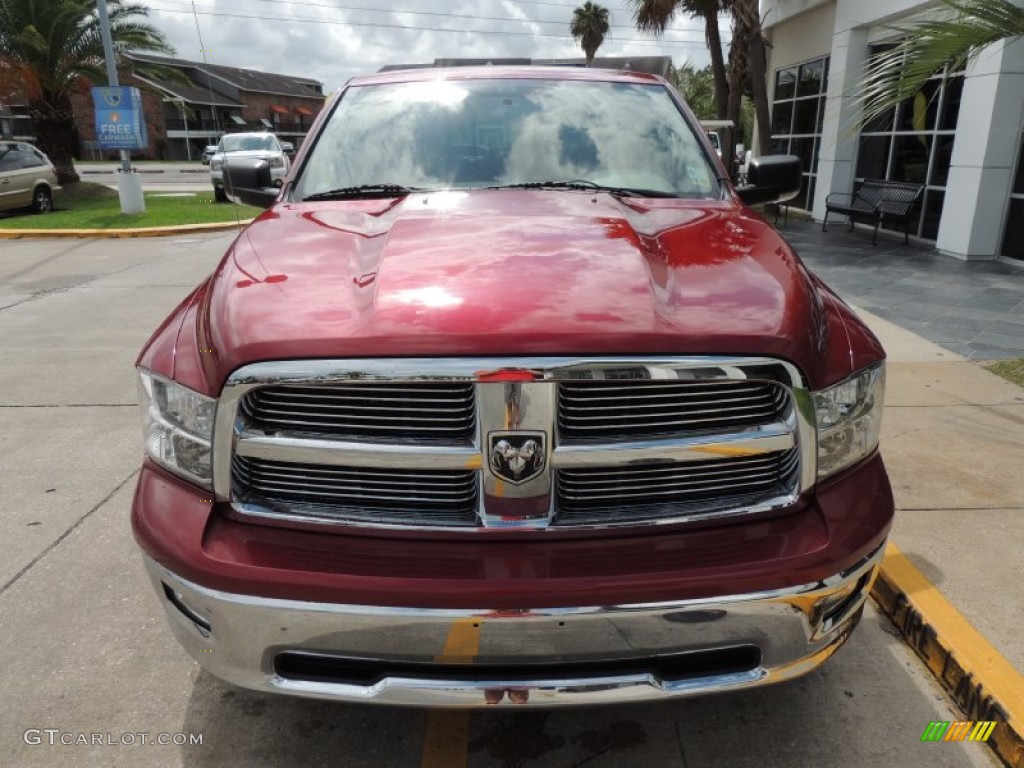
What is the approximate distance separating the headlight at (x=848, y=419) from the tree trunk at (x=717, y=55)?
19224 millimetres

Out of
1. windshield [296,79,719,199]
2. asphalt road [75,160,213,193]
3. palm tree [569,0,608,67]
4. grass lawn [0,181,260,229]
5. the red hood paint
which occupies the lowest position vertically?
asphalt road [75,160,213,193]

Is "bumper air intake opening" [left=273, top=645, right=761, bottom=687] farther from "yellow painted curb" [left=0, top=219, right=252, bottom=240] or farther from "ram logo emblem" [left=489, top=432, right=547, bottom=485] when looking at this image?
"yellow painted curb" [left=0, top=219, right=252, bottom=240]

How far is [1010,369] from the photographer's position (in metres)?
5.62

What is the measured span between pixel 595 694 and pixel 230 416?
41.0 inches

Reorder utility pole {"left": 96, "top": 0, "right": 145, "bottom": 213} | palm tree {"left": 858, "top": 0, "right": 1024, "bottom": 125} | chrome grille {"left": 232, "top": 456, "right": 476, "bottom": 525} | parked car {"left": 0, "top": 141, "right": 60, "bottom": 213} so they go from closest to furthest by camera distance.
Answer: chrome grille {"left": 232, "top": 456, "right": 476, "bottom": 525}
palm tree {"left": 858, "top": 0, "right": 1024, "bottom": 125}
utility pole {"left": 96, "top": 0, "right": 145, "bottom": 213}
parked car {"left": 0, "top": 141, "right": 60, "bottom": 213}

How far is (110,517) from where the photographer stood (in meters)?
3.62

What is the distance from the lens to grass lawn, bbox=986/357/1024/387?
17.9ft

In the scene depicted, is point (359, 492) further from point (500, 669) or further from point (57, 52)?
point (57, 52)

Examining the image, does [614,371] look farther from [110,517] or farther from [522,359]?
[110,517]

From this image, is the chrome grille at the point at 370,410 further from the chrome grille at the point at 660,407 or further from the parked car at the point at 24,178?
the parked car at the point at 24,178

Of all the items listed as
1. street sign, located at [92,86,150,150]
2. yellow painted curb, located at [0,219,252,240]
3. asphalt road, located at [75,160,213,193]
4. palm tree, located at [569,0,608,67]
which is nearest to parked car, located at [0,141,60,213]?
street sign, located at [92,86,150,150]

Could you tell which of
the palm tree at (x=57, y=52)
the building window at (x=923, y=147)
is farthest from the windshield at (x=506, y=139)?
the palm tree at (x=57, y=52)

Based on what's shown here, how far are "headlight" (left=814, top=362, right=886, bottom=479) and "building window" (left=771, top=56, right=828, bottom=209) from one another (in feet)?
50.3

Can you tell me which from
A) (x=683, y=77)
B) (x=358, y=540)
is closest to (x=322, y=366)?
(x=358, y=540)
